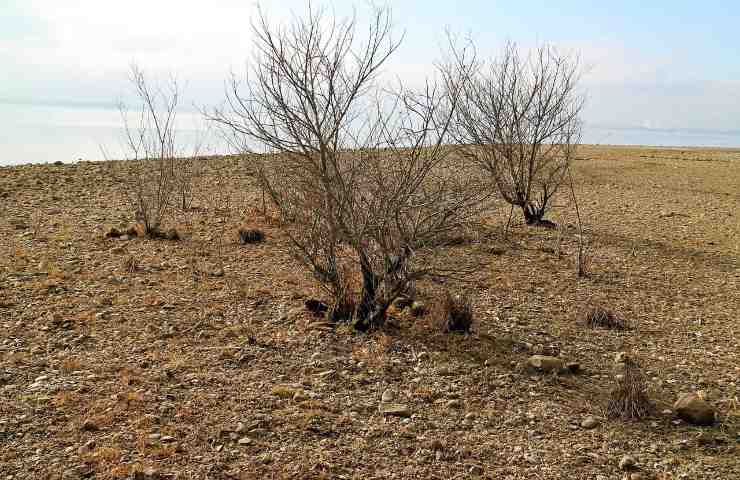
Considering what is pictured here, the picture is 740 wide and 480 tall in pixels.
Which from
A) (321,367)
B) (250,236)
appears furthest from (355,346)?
(250,236)

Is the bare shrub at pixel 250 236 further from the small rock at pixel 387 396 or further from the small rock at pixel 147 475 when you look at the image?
A: the small rock at pixel 147 475

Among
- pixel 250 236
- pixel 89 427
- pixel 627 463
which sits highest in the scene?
pixel 250 236

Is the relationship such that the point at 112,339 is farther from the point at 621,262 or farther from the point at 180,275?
the point at 621,262

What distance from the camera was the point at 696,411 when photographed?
179 inches

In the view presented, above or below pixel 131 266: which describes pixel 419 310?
below

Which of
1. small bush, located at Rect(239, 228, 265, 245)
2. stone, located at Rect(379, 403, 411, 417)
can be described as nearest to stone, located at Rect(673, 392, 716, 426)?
stone, located at Rect(379, 403, 411, 417)

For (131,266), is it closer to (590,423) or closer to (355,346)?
(355,346)

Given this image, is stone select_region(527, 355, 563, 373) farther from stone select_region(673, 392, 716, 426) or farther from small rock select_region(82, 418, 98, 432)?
small rock select_region(82, 418, 98, 432)

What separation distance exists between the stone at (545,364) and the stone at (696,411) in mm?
948

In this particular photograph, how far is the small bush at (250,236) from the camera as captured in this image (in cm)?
968

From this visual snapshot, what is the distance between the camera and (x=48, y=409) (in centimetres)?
447

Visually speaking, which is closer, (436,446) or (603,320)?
(436,446)

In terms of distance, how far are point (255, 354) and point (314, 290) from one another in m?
1.76

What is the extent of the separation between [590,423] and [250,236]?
6143 millimetres
